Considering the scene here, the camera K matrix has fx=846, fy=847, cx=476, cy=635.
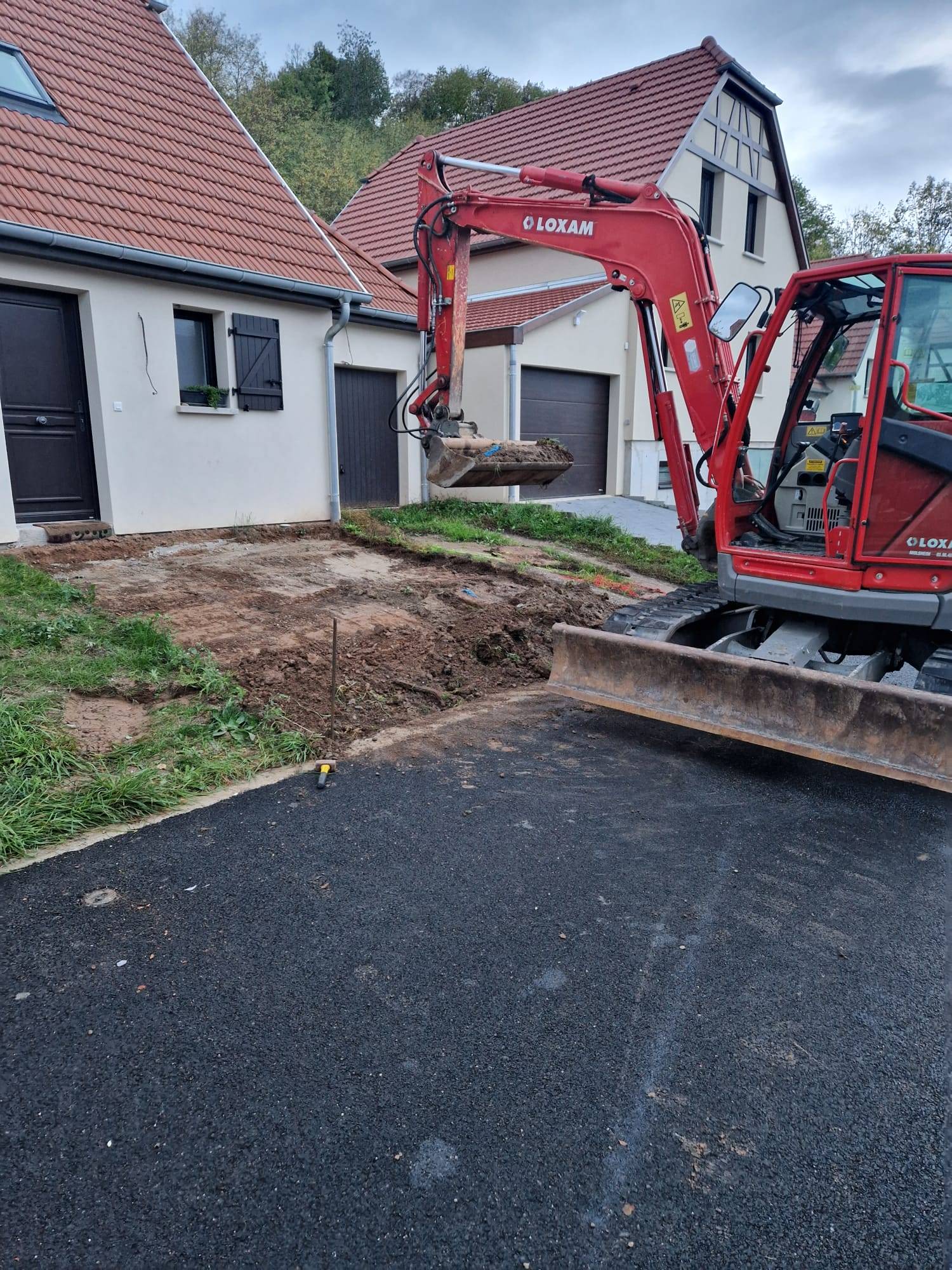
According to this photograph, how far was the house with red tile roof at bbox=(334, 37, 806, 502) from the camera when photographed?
14273 millimetres

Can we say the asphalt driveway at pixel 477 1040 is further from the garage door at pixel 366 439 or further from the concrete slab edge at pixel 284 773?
the garage door at pixel 366 439

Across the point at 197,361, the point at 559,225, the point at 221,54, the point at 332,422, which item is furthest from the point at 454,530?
the point at 221,54

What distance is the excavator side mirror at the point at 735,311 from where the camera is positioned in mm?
4824

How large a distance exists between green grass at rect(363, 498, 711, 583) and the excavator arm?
371 cm

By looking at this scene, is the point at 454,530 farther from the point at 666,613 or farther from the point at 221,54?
the point at 221,54

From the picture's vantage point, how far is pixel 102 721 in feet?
15.7

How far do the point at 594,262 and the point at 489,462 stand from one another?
32.6 feet

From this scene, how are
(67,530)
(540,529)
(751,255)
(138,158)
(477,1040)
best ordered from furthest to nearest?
1. (751,255)
2. (540,529)
3. (138,158)
4. (67,530)
5. (477,1040)

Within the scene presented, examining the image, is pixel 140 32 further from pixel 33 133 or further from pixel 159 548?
pixel 159 548

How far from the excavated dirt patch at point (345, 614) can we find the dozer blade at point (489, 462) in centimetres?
120

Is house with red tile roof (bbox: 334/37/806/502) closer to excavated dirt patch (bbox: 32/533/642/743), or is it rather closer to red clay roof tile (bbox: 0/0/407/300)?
red clay roof tile (bbox: 0/0/407/300)

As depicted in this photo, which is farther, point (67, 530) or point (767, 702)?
point (67, 530)

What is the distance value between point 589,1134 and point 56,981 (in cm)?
179

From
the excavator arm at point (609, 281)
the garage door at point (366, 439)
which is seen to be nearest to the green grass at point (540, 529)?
the garage door at point (366, 439)
